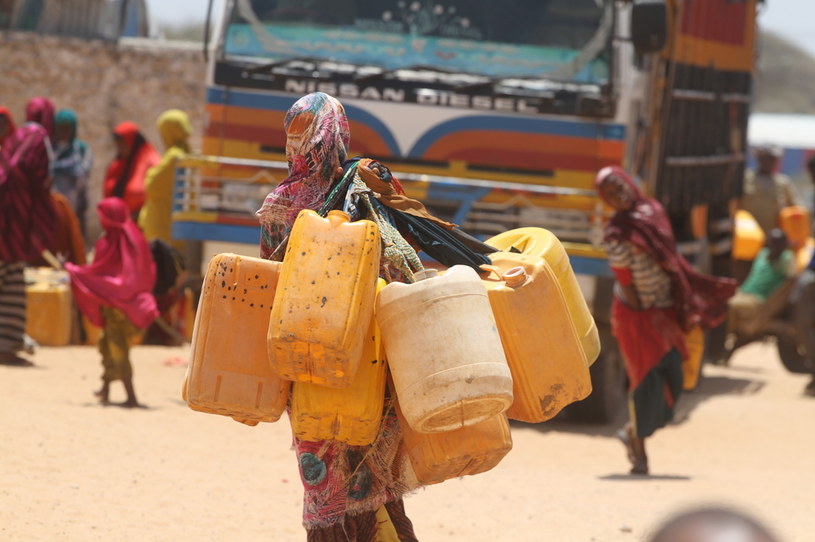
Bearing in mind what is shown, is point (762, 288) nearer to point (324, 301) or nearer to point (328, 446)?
point (328, 446)

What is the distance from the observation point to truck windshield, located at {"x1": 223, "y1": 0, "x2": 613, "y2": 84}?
29.8 ft

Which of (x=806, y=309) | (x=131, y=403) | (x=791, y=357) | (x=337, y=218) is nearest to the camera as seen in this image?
(x=337, y=218)

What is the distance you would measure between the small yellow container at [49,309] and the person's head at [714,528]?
915 cm

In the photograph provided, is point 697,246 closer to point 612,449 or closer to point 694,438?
point 694,438

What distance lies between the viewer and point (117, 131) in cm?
1144

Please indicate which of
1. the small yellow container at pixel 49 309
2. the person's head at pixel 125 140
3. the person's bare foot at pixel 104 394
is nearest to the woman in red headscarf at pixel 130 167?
the person's head at pixel 125 140

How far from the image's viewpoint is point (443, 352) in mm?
3979

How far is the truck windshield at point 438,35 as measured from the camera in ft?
29.8

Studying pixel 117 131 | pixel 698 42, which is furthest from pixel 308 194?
pixel 698 42

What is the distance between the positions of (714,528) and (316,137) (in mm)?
2248

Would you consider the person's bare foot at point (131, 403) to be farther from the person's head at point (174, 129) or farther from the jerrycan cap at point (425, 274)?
the jerrycan cap at point (425, 274)

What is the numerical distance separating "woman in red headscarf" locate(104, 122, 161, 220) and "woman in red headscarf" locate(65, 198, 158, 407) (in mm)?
2754

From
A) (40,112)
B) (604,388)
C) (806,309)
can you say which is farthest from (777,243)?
(40,112)

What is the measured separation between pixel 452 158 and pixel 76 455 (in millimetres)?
3262
